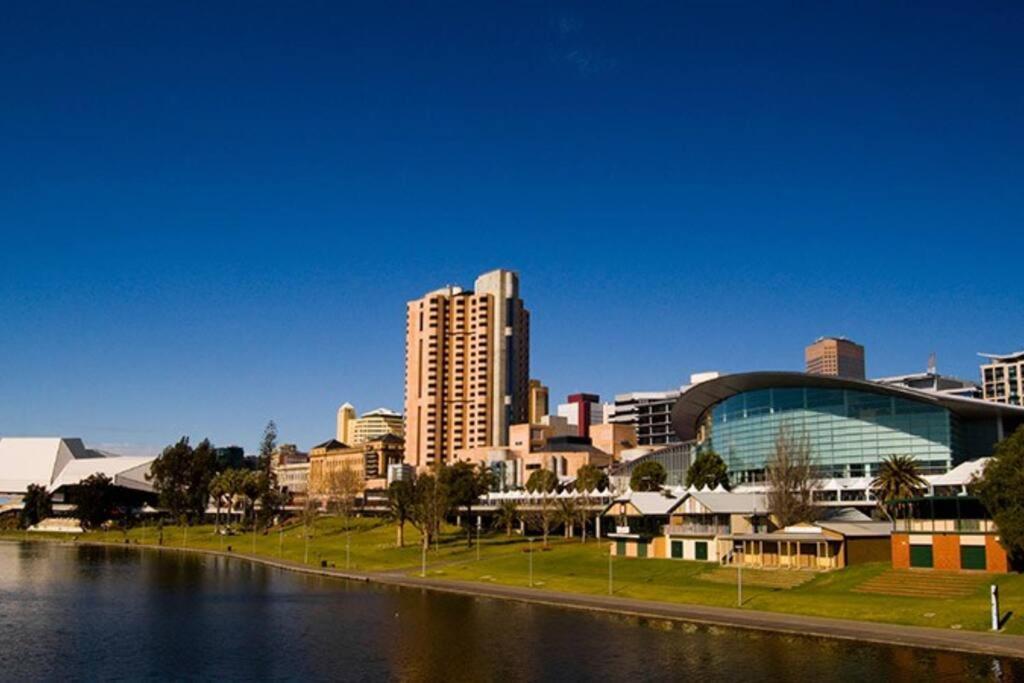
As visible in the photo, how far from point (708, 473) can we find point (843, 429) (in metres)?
21.0

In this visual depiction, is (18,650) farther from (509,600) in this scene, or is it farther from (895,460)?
(895,460)

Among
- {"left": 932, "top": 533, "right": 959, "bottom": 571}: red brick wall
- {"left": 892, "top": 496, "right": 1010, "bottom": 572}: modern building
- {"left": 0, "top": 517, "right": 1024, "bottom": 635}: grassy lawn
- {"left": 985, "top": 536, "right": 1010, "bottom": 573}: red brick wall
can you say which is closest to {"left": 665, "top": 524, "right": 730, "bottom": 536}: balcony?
{"left": 0, "top": 517, "right": 1024, "bottom": 635}: grassy lawn

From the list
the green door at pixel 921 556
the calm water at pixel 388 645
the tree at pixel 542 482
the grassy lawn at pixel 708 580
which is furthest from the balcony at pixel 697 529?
the tree at pixel 542 482

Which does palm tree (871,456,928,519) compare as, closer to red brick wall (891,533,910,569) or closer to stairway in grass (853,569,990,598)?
red brick wall (891,533,910,569)

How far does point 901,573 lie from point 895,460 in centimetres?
3187

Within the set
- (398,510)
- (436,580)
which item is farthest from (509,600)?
(398,510)

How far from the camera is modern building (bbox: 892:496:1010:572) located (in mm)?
81375

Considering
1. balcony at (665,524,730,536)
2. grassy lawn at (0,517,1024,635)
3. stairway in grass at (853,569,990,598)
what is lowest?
grassy lawn at (0,517,1024,635)

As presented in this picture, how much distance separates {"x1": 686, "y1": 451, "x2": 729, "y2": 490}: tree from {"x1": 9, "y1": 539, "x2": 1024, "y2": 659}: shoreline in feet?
190

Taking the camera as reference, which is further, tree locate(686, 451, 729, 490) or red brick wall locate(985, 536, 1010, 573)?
tree locate(686, 451, 729, 490)

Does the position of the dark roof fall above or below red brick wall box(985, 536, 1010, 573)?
above

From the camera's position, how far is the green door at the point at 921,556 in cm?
8594

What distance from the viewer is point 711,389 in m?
168

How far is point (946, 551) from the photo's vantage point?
84250 mm
